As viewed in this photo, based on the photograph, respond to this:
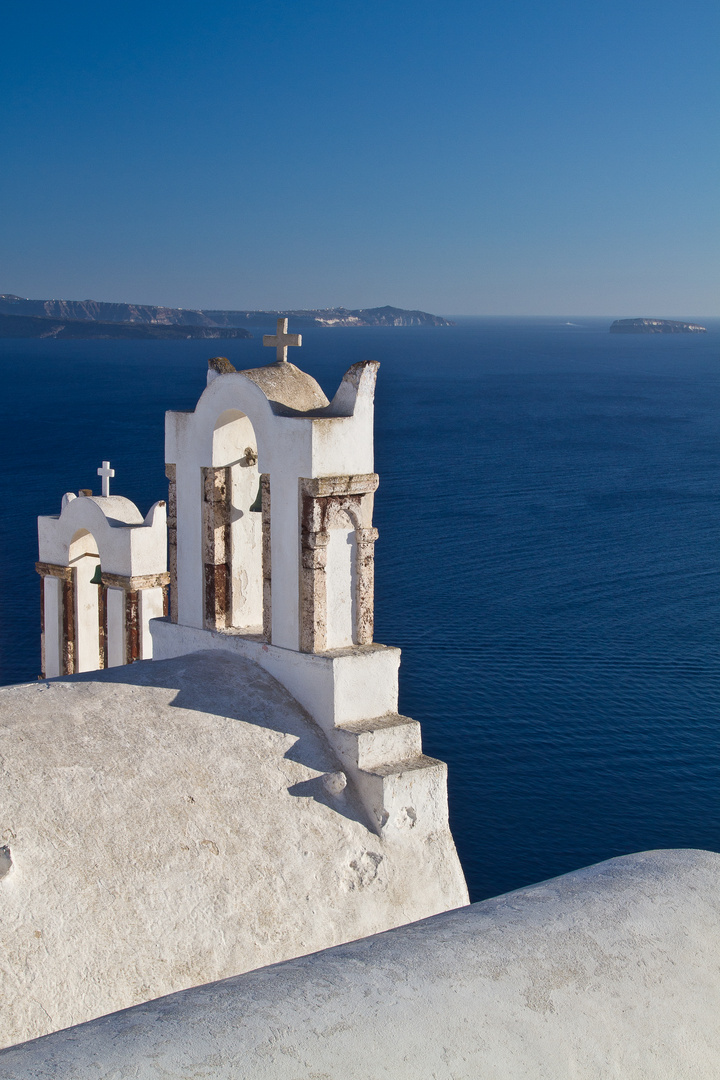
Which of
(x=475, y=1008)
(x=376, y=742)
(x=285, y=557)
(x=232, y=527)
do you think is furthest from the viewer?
(x=232, y=527)

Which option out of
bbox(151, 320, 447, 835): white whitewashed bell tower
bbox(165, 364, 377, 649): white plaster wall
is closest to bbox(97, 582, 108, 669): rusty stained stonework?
bbox(151, 320, 447, 835): white whitewashed bell tower

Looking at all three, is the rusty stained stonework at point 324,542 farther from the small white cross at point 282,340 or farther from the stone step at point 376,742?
the small white cross at point 282,340

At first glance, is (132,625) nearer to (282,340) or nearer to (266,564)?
(266,564)

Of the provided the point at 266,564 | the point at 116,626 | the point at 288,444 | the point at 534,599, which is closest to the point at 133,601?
the point at 116,626

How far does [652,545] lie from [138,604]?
39.7 meters

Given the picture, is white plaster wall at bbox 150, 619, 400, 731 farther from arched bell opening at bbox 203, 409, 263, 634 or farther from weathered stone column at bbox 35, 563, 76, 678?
weathered stone column at bbox 35, 563, 76, 678

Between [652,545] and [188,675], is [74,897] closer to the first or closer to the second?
[188,675]

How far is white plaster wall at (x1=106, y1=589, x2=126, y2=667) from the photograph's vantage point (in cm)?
1279

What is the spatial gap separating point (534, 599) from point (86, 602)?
28315 millimetres

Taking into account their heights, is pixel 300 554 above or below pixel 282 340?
below

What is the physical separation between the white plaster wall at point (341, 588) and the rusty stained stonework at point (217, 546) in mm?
1277

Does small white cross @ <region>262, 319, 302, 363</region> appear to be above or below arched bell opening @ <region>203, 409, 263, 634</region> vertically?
above

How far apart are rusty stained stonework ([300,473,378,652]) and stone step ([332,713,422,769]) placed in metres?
0.78

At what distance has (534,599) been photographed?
3994 centimetres
